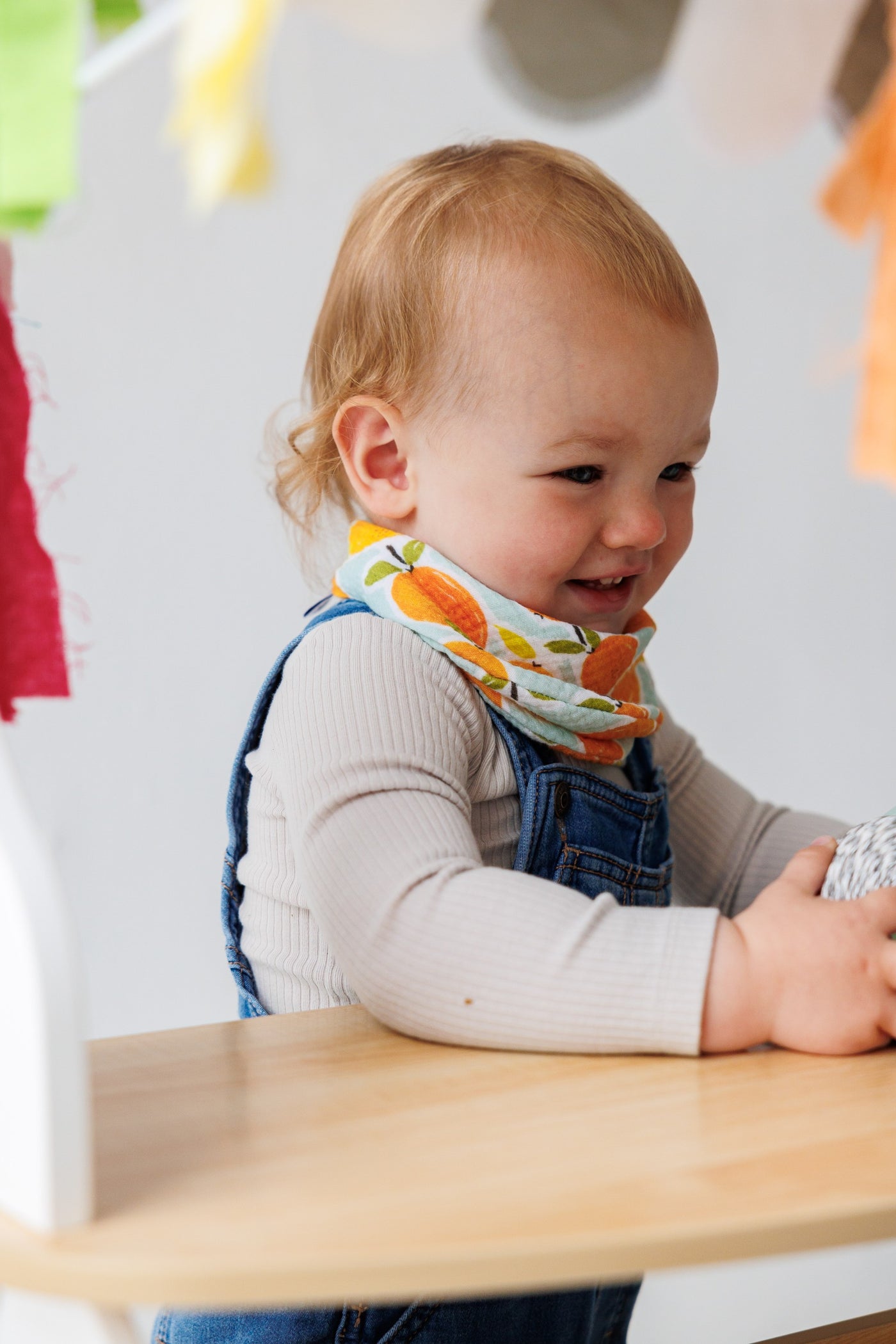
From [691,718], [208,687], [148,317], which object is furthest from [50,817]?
[691,718]

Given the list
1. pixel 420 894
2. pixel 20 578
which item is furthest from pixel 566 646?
pixel 20 578

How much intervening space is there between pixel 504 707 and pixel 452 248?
235 mm

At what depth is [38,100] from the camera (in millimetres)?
330

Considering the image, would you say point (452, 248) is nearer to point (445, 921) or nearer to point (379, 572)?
point (379, 572)

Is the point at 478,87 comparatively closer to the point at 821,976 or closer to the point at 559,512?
the point at 559,512

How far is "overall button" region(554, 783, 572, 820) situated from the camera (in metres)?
0.70

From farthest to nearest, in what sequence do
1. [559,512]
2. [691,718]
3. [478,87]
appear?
[691,718] < [478,87] < [559,512]

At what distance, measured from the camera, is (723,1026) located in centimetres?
48

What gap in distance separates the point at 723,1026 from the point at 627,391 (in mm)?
328

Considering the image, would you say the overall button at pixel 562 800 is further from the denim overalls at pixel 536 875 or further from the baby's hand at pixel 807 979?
the baby's hand at pixel 807 979

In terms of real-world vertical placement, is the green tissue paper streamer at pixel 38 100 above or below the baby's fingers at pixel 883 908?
above

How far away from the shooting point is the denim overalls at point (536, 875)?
0.58m

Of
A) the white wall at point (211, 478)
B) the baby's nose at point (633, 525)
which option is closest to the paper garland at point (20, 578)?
the baby's nose at point (633, 525)

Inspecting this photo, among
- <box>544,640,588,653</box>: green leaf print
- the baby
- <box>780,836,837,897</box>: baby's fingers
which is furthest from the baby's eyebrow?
<box>780,836,837,897</box>: baby's fingers
